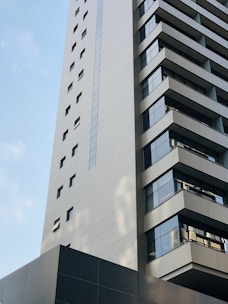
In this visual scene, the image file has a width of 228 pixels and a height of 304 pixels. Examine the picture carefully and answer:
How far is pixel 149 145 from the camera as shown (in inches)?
1267

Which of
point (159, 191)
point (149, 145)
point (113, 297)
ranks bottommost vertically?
point (113, 297)

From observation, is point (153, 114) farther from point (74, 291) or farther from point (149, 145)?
point (74, 291)

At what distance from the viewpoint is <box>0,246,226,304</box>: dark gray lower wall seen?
59.7 ft

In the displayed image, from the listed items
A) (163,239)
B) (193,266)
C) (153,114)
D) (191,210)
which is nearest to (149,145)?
(153,114)

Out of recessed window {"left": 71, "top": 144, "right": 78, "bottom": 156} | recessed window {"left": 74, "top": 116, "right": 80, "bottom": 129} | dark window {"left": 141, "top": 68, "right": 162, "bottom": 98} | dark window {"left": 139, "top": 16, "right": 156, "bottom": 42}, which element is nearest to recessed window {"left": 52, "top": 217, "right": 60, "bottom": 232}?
recessed window {"left": 71, "top": 144, "right": 78, "bottom": 156}

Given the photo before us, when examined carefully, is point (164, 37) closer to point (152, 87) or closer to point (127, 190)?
point (152, 87)

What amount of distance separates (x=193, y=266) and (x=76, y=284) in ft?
30.6

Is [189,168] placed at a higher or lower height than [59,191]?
lower

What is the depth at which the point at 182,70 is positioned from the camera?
35.8 m

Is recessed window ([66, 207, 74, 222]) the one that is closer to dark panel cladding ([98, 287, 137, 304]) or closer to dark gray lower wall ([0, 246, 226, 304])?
dark gray lower wall ([0, 246, 226, 304])

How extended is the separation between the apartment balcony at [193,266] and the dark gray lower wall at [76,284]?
4.00m

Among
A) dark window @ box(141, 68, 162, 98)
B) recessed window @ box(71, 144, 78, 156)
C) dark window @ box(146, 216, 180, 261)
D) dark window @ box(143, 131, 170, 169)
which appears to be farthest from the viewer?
recessed window @ box(71, 144, 78, 156)

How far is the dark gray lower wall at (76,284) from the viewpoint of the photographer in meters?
18.2

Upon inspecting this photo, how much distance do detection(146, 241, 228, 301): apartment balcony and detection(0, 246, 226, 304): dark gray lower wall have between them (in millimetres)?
4003
